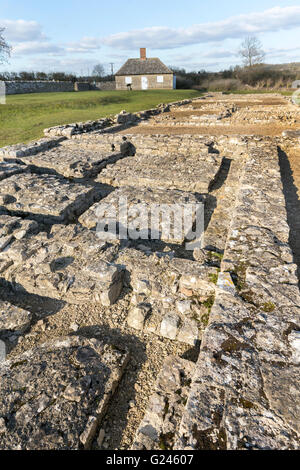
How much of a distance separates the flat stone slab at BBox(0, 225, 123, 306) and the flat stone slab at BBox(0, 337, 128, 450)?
75 centimetres

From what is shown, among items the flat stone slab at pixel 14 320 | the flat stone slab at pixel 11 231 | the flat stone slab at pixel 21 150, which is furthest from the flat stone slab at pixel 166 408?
the flat stone slab at pixel 21 150

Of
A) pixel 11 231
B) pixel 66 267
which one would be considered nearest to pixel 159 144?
pixel 11 231

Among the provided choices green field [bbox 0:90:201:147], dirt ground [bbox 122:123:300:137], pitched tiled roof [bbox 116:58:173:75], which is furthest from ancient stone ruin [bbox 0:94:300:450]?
pitched tiled roof [bbox 116:58:173:75]

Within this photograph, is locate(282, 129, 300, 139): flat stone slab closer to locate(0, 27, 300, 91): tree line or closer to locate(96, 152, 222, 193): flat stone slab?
locate(96, 152, 222, 193): flat stone slab

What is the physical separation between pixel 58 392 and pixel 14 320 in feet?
3.88

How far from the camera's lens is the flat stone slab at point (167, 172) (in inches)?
271

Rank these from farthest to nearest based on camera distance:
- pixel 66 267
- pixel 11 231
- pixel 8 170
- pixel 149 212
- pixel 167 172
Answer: pixel 167 172
pixel 8 170
pixel 149 212
pixel 11 231
pixel 66 267

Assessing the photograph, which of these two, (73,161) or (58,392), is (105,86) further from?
(58,392)

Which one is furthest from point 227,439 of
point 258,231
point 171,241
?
point 171,241

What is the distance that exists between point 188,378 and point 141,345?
0.70m

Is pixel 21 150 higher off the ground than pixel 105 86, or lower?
lower

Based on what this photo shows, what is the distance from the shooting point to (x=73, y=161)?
334 inches

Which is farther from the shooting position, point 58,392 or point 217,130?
point 217,130

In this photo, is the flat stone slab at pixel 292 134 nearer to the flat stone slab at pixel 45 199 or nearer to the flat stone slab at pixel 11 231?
the flat stone slab at pixel 45 199
